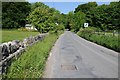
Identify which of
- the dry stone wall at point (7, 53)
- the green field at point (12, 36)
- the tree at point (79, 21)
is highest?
the tree at point (79, 21)

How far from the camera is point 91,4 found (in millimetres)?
136500

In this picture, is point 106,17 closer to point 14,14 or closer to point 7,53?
point 14,14

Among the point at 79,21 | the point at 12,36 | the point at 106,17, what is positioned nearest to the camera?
the point at 12,36

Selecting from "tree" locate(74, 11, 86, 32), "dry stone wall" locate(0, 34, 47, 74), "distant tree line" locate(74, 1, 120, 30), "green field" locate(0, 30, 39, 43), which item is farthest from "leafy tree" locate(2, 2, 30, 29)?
"dry stone wall" locate(0, 34, 47, 74)

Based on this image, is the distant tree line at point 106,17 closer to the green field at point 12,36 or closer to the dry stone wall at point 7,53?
the green field at point 12,36

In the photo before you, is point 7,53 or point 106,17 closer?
point 7,53

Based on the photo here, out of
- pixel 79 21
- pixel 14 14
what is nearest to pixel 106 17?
pixel 79 21

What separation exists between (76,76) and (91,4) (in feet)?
419

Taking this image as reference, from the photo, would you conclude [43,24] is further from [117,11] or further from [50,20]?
[117,11]

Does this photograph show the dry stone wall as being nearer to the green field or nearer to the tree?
the green field

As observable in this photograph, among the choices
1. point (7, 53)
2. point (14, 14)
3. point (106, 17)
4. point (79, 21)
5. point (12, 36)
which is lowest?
point (12, 36)

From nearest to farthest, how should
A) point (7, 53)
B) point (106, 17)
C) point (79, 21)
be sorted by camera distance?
point (7, 53) < point (106, 17) < point (79, 21)

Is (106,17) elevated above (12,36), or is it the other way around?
(106,17)

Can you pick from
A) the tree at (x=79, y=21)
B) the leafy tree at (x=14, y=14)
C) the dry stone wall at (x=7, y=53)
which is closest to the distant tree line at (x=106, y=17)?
the tree at (x=79, y=21)
